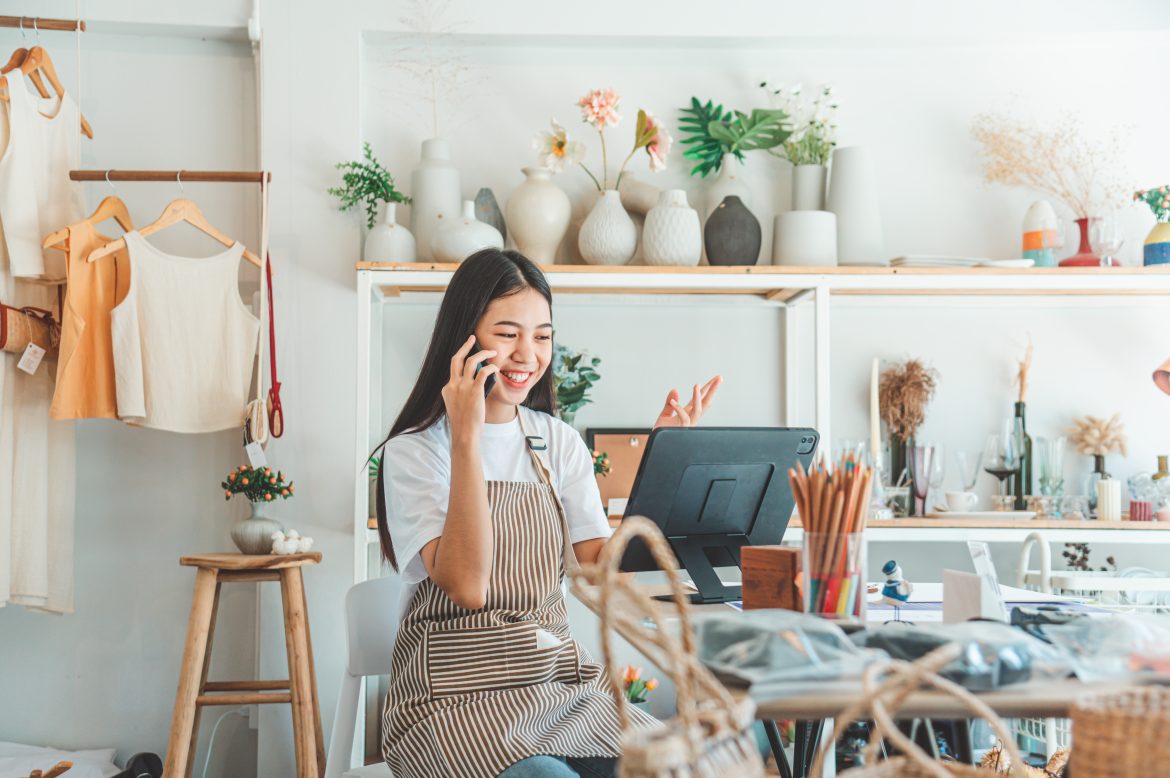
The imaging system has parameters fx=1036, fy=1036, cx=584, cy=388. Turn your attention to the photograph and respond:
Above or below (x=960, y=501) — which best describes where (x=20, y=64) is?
above

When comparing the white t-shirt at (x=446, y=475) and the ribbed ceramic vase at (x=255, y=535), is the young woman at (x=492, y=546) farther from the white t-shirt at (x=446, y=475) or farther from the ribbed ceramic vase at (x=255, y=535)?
the ribbed ceramic vase at (x=255, y=535)

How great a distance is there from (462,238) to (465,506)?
4.44ft

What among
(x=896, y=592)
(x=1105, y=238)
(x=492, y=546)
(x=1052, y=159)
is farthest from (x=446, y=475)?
(x=1052, y=159)

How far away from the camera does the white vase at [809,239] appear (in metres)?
3.03

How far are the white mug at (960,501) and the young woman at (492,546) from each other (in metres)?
1.33

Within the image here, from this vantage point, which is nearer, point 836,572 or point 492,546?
point 836,572

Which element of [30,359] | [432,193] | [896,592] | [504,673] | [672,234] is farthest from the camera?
[432,193]

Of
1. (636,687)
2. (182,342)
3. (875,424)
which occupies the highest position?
(182,342)

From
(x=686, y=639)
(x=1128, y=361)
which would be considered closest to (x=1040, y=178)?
(x=1128, y=361)

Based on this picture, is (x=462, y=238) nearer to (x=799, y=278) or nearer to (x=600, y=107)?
(x=600, y=107)

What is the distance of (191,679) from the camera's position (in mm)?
2598

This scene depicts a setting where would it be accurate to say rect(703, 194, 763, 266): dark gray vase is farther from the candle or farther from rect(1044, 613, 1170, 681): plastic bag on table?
rect(1044, 613, 1170, 681): plastic bag on table

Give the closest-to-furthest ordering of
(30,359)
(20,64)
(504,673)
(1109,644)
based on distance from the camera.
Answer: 1. (1109,644)
2. (504,673)
3. (30,359)
4. (20,64)

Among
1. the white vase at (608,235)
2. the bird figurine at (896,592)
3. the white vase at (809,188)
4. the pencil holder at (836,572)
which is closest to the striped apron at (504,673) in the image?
the bird figurine at (896,592)
